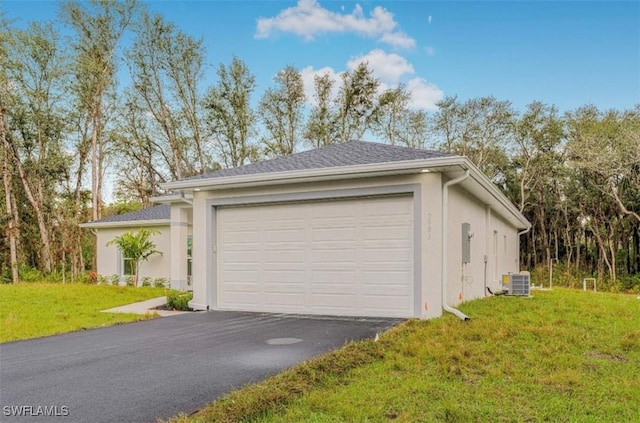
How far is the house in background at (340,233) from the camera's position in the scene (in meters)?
7.34

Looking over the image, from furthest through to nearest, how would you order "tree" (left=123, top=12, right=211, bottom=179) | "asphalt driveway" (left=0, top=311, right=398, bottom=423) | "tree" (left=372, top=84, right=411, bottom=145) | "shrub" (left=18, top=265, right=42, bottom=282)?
"tree" (left=372, top=84, right=411, bottom=145), "tree" (left=123, top=12, right=211, bottom=179), "shrub" (left=18, top=265, right=42, bottom=282), "asphalt driveway" (left=0, top=311, right=398, bottom=423)

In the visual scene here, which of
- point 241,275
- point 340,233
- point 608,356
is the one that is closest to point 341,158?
point 340,233

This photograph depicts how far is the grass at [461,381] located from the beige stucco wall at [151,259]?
31.7ft

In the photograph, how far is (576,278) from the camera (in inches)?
864

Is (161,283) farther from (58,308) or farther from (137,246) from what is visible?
(58,308)

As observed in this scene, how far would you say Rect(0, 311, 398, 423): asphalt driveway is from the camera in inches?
136

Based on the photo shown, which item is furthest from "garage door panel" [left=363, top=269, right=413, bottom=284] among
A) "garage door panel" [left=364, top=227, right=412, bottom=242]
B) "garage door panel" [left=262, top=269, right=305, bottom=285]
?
"garage door panel" [left=262, top=269, right=305, bottom=285]

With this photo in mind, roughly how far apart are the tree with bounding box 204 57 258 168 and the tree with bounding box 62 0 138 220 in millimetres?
4448

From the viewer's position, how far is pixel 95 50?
19297 mm

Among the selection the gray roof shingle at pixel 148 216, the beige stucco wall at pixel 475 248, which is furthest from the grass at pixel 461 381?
the gray roof shingle at pixel 148 216

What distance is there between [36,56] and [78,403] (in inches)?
747

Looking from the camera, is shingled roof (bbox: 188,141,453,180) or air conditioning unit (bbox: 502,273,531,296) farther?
air conditioning unit (bbox: 502,273,531,296)

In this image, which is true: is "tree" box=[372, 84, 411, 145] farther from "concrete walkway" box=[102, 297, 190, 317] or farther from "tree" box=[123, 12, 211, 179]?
"concrete walkway" box=[102, 297, 190, 317]

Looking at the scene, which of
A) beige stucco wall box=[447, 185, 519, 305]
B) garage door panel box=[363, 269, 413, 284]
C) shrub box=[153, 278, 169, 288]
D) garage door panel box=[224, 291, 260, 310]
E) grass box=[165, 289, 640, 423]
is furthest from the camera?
shrub box=[153, 278, 169, 288]
